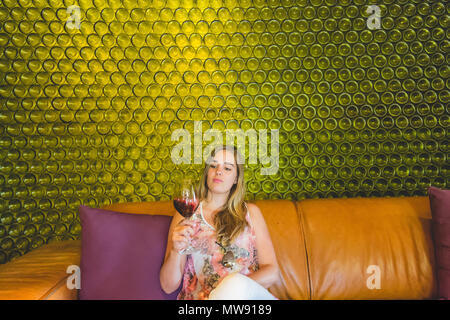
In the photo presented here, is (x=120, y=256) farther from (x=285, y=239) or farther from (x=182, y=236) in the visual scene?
(x=285, y=239)

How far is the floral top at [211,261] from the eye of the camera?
1.04 metres

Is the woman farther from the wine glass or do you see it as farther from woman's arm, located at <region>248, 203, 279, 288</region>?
the wine glass

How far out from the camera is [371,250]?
47.1 inches

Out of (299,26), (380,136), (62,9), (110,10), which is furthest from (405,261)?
(62,9)

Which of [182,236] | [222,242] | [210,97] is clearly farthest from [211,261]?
[210,97]

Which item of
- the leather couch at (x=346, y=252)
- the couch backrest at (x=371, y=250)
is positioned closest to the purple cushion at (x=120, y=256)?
the leather couch at (x=346, y=252)

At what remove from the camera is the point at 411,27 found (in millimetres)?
1537

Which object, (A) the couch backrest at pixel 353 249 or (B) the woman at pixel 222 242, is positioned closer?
(B) the woman at pixel 222 242

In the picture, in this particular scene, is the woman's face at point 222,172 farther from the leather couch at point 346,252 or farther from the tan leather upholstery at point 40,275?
the tan leather upholstery at point 40,275

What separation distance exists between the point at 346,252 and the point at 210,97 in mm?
1014

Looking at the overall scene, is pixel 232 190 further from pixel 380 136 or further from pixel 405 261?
pixel 380 136

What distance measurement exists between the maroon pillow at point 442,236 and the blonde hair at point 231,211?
2.51ft

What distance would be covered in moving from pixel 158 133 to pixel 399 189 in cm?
138

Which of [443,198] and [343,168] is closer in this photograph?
[443,198]
